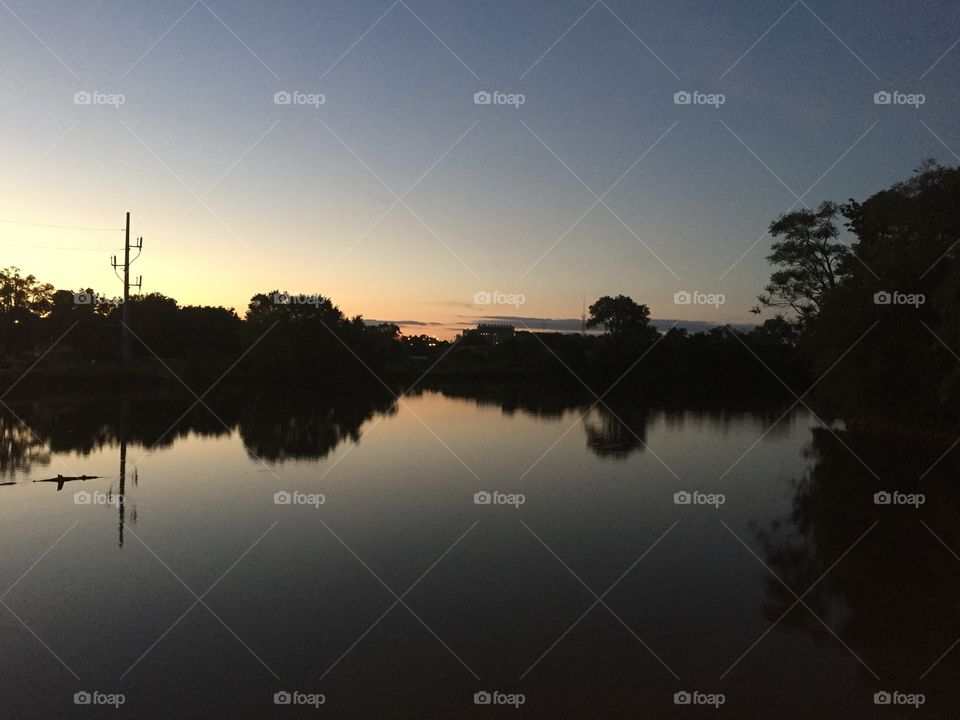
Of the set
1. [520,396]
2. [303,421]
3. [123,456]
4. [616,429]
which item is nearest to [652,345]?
[520,396]

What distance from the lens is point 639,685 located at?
661 cm

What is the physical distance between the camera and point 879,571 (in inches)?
396

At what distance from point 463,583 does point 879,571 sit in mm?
5499

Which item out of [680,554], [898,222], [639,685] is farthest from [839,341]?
[639,685]

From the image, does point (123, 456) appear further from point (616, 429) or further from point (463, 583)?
point (616, 429)

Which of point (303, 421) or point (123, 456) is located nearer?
point (123, 456)

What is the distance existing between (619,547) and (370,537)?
11.9ft

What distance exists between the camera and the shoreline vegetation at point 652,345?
2238 centimetres

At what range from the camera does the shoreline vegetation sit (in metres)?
22.4

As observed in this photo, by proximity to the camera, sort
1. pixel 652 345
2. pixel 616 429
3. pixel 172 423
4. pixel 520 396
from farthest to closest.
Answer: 1. pixel 652 345
2. pixel 520 396
3. pixel 616 429
4. pixel 172 423

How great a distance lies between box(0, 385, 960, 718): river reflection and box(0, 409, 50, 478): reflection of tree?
16 cm

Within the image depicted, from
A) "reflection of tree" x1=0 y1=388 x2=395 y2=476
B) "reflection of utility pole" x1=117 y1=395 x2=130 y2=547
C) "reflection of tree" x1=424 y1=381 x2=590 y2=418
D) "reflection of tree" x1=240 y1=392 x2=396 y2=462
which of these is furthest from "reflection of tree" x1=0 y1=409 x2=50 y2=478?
"reflection of tree" x1=424 y1=381 x2=590 y2=418

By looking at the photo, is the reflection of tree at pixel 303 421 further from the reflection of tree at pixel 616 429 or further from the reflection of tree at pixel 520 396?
the reflection of tree at pixel 616 429

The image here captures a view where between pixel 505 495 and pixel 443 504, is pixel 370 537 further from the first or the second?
pixel 505 495
